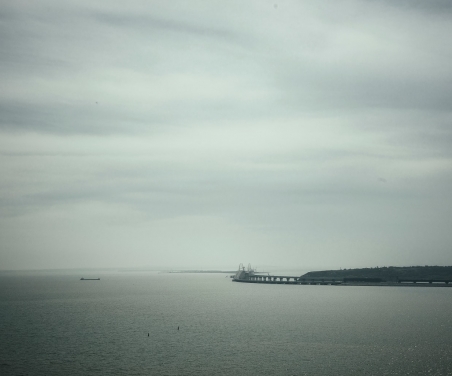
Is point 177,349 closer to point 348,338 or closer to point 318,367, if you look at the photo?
point 318,367

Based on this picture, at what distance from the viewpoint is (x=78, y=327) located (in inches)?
3135

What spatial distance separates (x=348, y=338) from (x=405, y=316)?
2816cm

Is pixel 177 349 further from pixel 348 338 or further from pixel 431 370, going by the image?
pixel 431 370

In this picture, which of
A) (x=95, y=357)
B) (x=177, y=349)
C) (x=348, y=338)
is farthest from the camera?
(x=348, y=338)

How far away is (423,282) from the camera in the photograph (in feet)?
625

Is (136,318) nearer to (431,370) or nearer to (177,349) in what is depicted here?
(177,349)

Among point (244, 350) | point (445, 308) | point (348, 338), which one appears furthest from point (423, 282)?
point (244, 350)

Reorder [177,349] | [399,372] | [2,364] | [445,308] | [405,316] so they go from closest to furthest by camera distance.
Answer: [399,372], [2,364], [177,349], [405,316], [445,308]

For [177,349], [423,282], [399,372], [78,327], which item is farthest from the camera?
[423,282]

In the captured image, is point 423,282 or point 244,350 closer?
point 244,350

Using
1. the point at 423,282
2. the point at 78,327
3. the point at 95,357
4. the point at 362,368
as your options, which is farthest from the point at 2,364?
the point at 423,282

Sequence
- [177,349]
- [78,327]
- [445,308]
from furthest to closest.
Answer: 1. [445,308]
2. [78,327]
3. [177,349]

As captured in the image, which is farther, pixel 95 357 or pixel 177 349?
pixel 177 349

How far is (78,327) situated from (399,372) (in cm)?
5592
